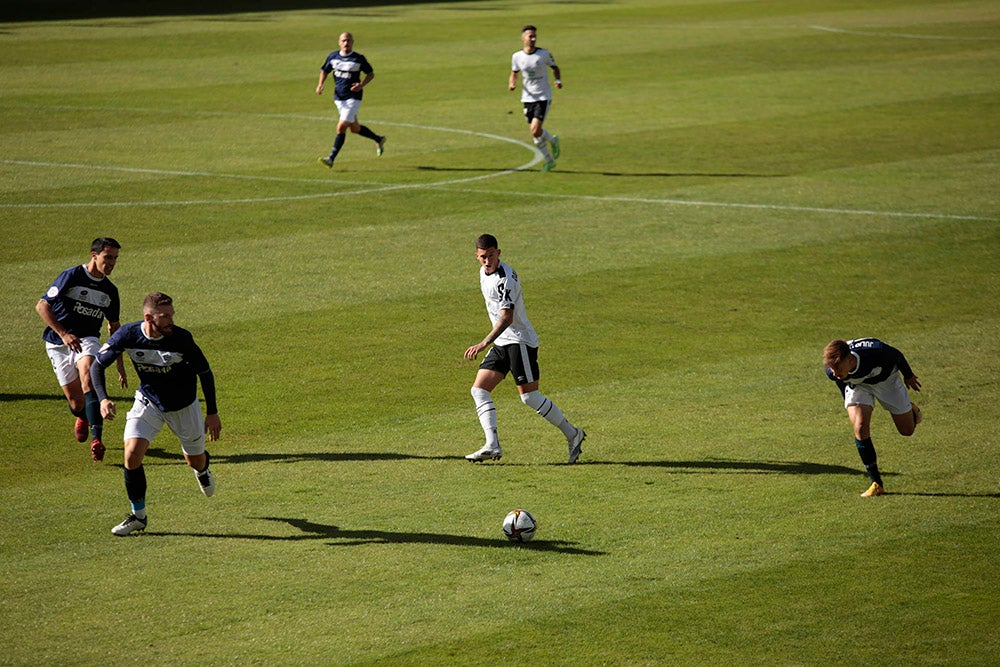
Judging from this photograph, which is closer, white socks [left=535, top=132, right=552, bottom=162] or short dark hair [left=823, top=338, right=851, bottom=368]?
short dark hair [left=823, top=338, right=851, bottom=368]

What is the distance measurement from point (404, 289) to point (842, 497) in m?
8.84

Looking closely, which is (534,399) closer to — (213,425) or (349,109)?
(213,425)

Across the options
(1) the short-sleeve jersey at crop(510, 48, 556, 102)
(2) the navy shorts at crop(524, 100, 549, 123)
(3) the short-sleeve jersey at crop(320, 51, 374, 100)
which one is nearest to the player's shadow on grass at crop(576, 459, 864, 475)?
(2) the navy shorts at crop(524, 100, 549, 123)

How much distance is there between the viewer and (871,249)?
870 inches

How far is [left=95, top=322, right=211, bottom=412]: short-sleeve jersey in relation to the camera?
11453mm

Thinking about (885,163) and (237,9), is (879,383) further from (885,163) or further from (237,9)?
(237,9)

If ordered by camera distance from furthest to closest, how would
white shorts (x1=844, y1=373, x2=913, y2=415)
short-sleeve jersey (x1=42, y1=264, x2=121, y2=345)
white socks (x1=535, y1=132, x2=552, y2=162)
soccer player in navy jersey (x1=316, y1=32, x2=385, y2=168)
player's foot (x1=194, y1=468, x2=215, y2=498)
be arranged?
soccer player in navy jersey (x1=316, y1=32, x2=385, y2=168) → white socks (x1=535, y1=132, x2=552, y2=162) → short-sleeve jersey (x1=42, y1=264, x2=121, y2=345) → white shorts (x1=844, y1=373, x2=913, y2=415) → player's foot (x1=194, y1=468, x2=215, y2=498)

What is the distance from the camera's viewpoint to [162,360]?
11.5 metres

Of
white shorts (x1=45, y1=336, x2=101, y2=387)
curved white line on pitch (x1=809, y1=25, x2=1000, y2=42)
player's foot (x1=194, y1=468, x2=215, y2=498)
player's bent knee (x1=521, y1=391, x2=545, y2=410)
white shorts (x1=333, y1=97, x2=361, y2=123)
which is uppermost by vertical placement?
white shorts (x1=333, y1=97, x2=361, y2=123)

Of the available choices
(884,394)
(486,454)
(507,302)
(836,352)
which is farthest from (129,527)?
(884,394)

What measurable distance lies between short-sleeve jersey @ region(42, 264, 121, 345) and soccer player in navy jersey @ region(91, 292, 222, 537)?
2029 millimetres

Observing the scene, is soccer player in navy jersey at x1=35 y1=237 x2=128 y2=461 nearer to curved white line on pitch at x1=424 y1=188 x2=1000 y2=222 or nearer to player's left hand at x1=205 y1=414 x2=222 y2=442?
player's left hand at x1=205 y1=414 x2=222 y2=442

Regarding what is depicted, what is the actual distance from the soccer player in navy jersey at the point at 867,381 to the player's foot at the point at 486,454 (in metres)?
3.17

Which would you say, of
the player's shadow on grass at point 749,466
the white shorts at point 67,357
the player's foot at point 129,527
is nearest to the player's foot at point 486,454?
the player's shadow on grass at point 749,466
